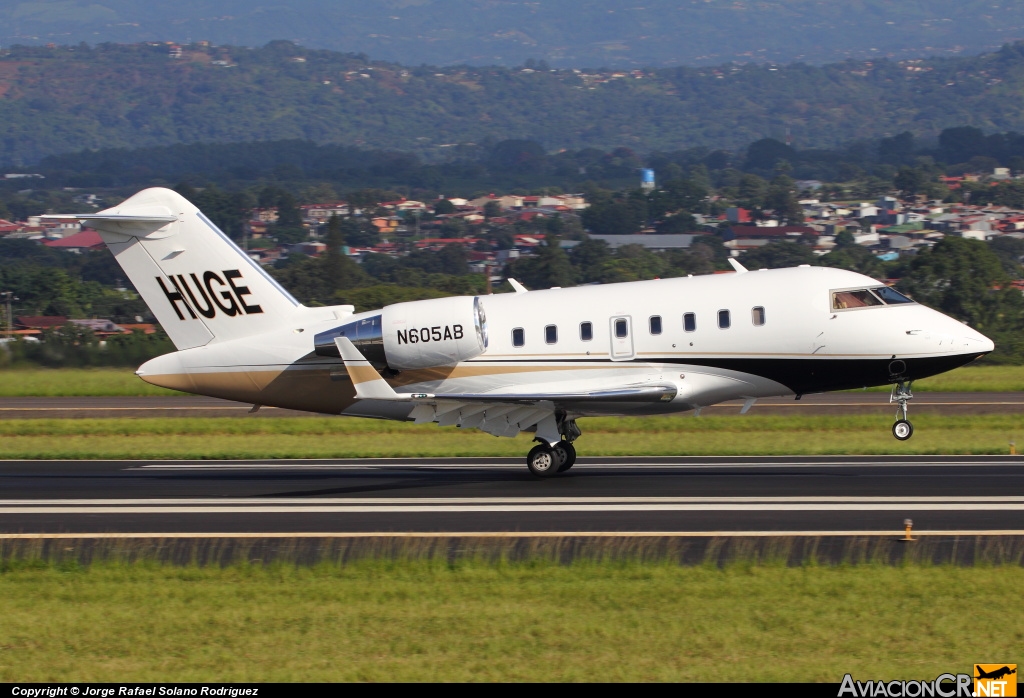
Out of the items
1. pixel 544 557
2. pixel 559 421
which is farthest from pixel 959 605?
pixel 559 421

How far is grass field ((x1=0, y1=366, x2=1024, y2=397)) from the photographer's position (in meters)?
48.5

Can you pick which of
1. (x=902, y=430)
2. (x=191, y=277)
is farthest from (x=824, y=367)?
(x=191, y=277)

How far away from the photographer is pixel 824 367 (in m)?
25.4

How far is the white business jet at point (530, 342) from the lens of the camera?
992 inches

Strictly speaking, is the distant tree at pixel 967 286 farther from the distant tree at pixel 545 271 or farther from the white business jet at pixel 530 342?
the white business jet at pixel 530 342

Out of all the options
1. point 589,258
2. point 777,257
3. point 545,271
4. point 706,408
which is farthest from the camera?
point 777,257

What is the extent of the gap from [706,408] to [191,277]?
58.6 feet

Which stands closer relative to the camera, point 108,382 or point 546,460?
point 546,460

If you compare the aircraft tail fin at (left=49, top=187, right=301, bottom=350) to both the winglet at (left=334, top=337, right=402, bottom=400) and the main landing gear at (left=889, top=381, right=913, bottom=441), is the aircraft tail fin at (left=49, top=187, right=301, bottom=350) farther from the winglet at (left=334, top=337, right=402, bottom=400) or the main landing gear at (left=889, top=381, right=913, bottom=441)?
the main landing gear at (left=889, top=381, right=913, bottom=441)

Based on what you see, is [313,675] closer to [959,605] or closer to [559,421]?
[959,605]

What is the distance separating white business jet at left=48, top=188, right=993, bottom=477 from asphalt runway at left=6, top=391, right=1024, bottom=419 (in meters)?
11.3

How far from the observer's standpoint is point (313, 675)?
42.3 feet

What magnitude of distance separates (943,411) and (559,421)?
1788 cm

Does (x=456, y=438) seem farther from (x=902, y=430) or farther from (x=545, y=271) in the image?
(x=545, y=271)
